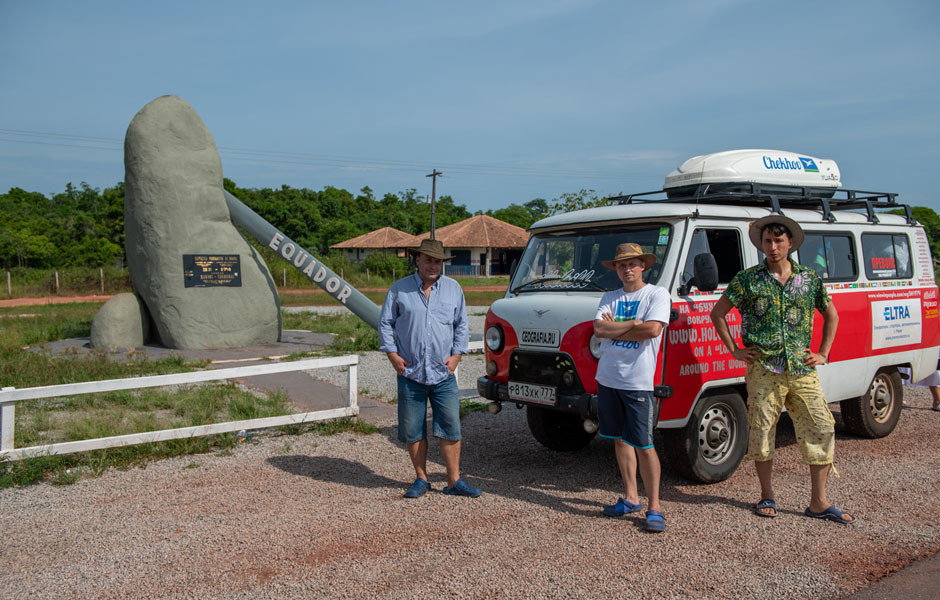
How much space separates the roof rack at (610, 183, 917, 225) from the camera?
643 centimetres

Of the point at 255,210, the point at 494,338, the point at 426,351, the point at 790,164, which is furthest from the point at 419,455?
the point at 255,210

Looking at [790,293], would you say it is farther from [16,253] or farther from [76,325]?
[16,253]

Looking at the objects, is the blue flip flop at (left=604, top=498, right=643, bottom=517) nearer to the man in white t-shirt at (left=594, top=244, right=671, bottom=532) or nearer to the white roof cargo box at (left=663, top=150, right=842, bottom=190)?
the man in white t-shirt at (left=594, top=244, right=671, bottom=532)

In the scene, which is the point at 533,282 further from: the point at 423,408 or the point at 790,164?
the point at 790,164

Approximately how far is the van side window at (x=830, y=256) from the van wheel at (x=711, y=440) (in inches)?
63.7

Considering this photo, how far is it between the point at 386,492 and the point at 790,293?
11.4 ft

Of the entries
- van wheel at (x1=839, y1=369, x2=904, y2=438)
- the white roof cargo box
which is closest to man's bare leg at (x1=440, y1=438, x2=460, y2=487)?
the white roof cargo box

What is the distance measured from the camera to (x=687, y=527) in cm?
499

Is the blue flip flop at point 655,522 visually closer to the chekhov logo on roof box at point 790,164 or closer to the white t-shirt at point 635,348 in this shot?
→ the white t-shirt at point 635,348

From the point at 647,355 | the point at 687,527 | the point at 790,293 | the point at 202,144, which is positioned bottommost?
the point at 687,527

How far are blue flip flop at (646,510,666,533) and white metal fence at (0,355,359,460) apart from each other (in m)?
4.10

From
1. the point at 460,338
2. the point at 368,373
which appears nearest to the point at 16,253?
the point at 368,373

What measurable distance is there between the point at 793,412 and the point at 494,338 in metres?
2.47

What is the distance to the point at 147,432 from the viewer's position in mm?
7023
